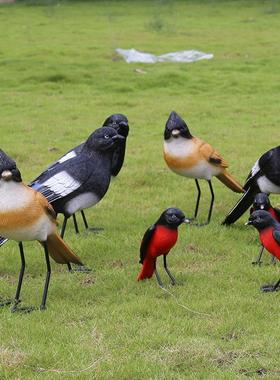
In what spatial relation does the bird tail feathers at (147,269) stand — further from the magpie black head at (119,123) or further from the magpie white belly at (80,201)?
the magpie black head at (119,123)

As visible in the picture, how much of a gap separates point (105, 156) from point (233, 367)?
9.48 ft

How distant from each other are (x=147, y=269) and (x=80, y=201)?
991 millimetres

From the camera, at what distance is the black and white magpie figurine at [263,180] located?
7.43m

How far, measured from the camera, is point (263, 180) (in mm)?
A: 7598

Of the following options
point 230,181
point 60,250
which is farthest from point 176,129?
point 60,250

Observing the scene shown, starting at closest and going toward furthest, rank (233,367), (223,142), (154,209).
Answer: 1. (233,367)
2. (154,209)
3. (223,142)

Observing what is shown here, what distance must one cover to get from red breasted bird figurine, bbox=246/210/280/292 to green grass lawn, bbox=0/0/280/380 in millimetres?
242

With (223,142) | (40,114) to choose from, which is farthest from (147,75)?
(223,142)

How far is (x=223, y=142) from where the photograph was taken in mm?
12641

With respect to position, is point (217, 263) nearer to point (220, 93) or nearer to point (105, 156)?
point (105, 156)

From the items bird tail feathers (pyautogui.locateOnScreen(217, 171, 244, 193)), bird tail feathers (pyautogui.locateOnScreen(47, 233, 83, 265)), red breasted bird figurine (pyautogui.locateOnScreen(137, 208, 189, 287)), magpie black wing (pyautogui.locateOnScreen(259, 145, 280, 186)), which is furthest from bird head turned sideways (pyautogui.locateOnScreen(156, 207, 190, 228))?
bird tail feathers (pyautogui.locateOnScreen(217, 171, 244, 193))

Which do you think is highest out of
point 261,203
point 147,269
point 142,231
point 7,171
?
point 7,171

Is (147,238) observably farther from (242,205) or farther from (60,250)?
(242,205)

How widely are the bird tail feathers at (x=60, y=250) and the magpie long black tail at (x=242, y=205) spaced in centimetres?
243
